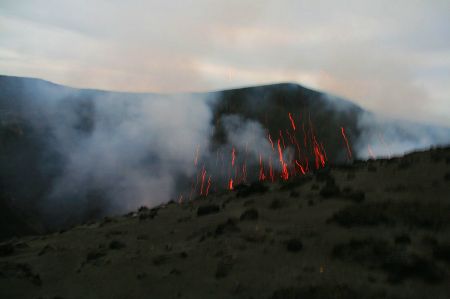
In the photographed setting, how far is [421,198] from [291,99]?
143 m

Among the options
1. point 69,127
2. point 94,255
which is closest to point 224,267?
point 94,255

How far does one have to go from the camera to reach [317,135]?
463ft

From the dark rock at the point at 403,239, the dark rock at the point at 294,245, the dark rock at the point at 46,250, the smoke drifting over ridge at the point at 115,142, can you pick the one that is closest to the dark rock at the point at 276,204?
the dark rock at the point at 294,245

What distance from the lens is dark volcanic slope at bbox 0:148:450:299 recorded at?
11383mm

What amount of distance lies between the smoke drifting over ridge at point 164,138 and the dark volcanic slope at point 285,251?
81684mm

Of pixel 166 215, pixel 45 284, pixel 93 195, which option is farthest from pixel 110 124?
pixel 45 284

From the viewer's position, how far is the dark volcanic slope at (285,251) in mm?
11383

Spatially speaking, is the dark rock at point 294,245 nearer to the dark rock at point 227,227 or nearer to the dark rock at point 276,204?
the dark rock at point 227,227

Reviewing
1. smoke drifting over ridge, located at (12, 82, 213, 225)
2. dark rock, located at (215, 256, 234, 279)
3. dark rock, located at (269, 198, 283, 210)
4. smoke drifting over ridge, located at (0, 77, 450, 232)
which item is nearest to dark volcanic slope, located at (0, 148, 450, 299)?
dark rock, located at (215, 256, 234, 279)

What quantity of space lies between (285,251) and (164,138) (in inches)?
4844

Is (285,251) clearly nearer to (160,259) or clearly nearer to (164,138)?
(160,259)

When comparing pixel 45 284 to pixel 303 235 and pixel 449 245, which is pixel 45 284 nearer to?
pixel 303 235

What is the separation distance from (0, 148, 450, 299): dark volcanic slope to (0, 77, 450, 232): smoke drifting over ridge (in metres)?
81.7

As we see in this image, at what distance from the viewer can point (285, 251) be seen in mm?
14242
